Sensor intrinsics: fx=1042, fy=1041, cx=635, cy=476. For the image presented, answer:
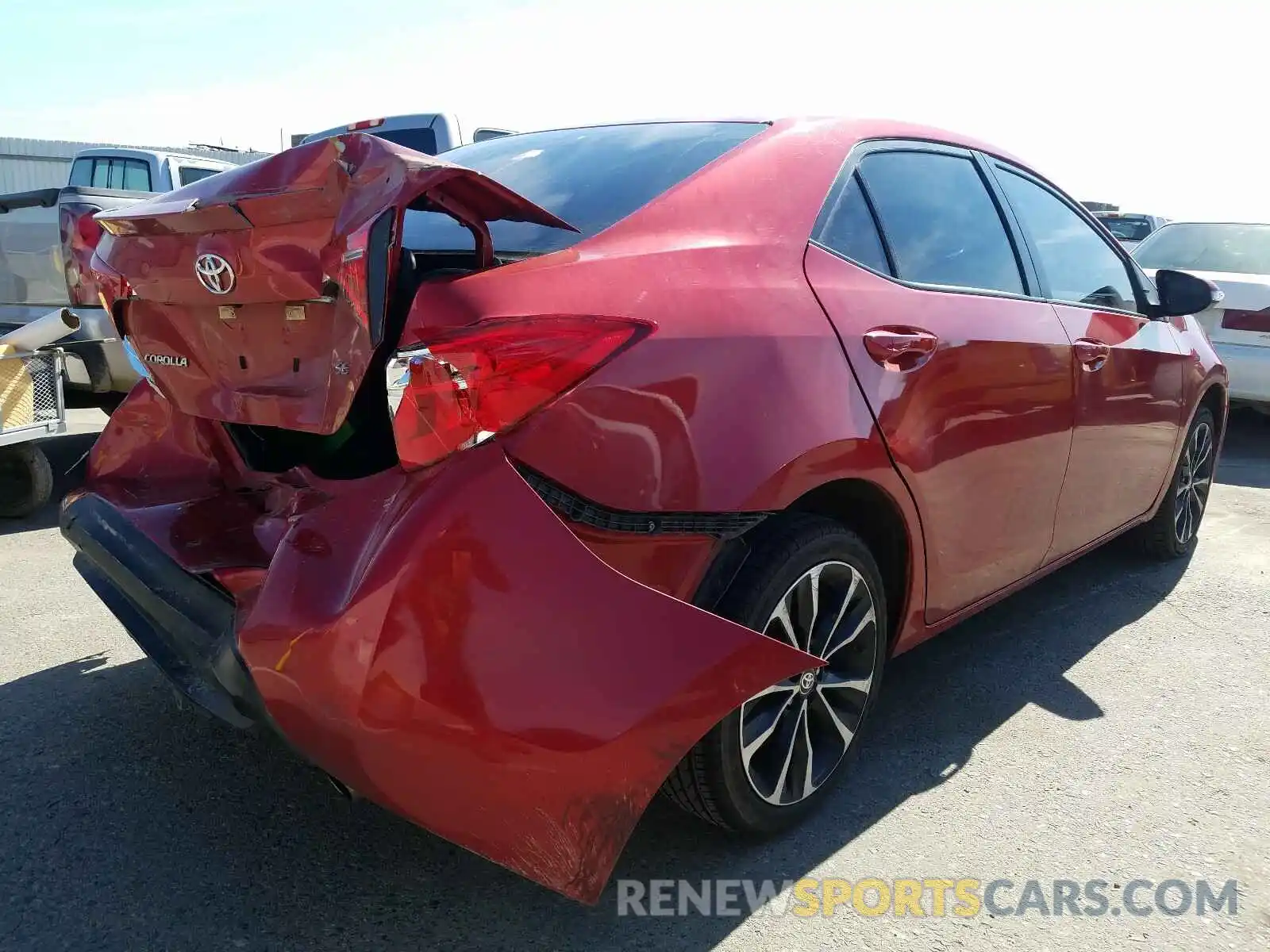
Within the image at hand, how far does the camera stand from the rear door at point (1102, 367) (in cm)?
342

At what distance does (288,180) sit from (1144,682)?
10.3 ft

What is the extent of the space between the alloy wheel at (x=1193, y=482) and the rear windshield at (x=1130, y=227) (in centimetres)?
1272

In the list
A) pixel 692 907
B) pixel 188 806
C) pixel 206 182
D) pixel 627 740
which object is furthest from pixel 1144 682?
pixel 206 182

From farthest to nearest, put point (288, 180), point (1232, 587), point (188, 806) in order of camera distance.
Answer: point (1232, 587) < point (188, 806) < point (288, 180)

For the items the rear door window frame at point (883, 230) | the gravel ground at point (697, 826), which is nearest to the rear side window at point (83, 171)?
the gravel ground at point (697, 826)

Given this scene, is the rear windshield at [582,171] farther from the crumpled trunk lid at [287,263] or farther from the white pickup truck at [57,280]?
the white pickup truck at [57,280]

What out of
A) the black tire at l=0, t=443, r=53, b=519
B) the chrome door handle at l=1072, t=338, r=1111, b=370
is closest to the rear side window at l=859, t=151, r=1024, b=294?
the chrome door handle at l=1072, t=338, r=1111, b=370

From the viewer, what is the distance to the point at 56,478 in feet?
19.4

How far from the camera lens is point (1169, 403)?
4109mm

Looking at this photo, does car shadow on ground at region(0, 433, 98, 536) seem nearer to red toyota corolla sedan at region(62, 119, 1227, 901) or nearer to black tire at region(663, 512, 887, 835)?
red toyota corolla sedan at region(62, 119, 1227, 901)

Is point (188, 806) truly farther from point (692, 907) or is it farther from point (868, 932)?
point (868, 932)

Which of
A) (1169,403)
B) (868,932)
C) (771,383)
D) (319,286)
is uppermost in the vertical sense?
(319,286)

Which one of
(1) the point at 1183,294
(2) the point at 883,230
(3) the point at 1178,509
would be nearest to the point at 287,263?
(2) the point at 883,230

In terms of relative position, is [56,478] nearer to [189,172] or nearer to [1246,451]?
[189,172]
